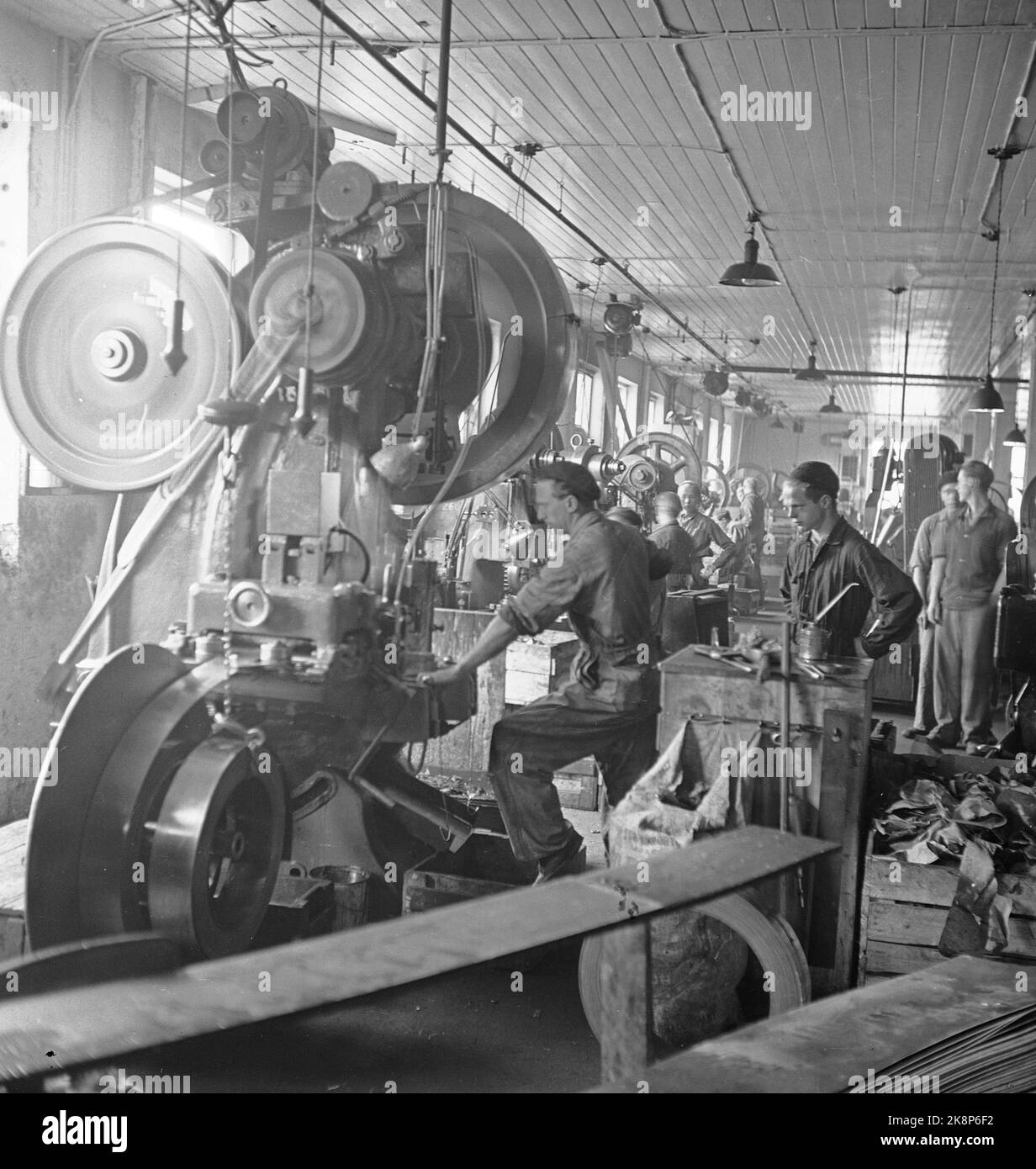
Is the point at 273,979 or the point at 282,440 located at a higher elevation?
the point at 282,440

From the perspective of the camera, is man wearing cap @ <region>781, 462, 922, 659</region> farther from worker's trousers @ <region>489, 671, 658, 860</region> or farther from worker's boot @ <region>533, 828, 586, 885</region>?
worker's boot @ <region>533, 828, 586, 885</region>

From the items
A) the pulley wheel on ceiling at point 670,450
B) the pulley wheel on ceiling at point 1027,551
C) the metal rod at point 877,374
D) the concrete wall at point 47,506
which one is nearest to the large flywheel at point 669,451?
the pulley wheel on ceiling at point 670,450

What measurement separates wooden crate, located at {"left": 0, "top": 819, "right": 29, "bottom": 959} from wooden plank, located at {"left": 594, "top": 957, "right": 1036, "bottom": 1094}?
146 centimetres

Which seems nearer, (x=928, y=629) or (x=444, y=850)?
(x=444, y=850)

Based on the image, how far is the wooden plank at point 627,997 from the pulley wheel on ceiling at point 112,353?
5.49 ft

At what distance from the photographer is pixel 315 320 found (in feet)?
9.49

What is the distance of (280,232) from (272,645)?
4.05 ft

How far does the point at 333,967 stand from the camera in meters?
1.77

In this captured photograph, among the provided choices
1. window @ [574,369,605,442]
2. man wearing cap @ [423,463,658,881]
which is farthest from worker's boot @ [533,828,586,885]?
window @ [574,369,605,442]

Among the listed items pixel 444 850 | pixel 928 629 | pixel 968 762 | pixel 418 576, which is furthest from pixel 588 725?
pixel 928 629

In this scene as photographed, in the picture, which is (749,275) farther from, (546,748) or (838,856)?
(838,856)

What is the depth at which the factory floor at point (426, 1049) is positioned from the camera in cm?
286

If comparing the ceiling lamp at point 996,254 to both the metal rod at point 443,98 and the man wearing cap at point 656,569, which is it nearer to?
the man wearing cap at point 656,569

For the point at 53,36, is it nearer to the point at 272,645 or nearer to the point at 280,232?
the point at 280,232
